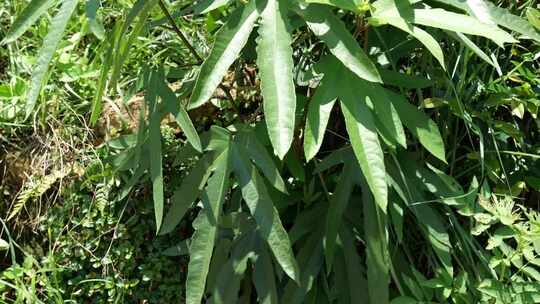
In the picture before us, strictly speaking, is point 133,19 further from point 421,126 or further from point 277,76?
point 421,126

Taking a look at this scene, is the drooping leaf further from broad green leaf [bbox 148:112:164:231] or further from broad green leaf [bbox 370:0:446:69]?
broad green leaf [bbox 370:0:446:69]

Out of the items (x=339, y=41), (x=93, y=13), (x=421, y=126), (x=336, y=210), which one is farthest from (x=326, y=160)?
(x=93, y=13)

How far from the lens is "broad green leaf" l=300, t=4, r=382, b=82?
1398 millimetres

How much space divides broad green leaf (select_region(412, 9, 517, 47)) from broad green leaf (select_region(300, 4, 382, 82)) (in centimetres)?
11

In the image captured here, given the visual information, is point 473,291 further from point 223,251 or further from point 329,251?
point 223,251

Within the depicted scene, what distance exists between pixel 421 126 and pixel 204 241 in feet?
1.51

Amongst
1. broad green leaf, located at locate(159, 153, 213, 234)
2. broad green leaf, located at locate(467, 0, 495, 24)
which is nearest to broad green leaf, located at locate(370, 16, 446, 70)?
broad green leaf, located at locate(467, 0, 495, 24)

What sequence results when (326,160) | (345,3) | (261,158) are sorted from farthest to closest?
(326,160) < (261,158) < (345,3)

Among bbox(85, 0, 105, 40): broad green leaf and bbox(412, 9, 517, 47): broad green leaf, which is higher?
bbox(85, 0, 105, 40): broad green leaf

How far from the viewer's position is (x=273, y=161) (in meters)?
1.66

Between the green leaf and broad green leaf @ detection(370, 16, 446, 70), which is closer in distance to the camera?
broad green leaf @ detection(370, 16, 446, 70)

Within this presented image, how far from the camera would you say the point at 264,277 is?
1.68m

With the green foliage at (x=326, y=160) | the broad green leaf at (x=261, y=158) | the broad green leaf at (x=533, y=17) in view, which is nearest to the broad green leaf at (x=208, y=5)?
the green foliage at (x=326, y=160)

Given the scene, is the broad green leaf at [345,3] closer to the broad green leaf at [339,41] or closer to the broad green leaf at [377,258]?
the broad green leaf at [339,41]
